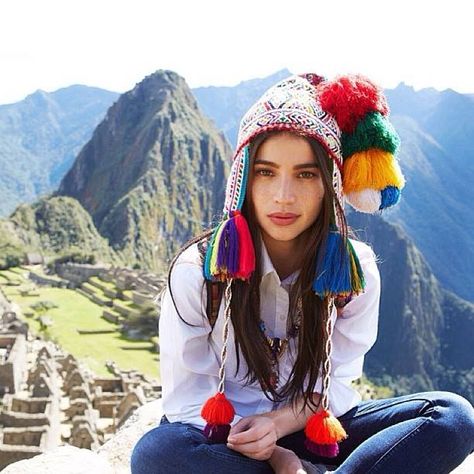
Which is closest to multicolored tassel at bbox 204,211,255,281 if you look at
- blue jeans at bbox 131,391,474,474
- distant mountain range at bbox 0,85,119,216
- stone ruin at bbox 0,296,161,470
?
blue jeans at bbox 131,391,474,474

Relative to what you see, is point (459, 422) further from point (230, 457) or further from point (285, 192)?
point (285, 192)

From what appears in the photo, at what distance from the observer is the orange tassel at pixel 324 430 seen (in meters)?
2.16

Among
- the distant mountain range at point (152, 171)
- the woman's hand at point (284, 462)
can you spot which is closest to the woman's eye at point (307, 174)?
the woman's hand at point (284, 462)

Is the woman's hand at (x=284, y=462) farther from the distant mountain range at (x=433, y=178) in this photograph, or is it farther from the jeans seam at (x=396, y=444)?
the distant mountain range at (x=433, y=178)

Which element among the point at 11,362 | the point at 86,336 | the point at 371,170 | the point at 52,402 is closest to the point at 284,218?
the point at 371,170

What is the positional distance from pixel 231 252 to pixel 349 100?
2.07 feet

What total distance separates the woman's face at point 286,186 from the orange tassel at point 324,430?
2.03ft

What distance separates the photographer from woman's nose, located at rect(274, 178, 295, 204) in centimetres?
209

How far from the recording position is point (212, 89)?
16350 cm

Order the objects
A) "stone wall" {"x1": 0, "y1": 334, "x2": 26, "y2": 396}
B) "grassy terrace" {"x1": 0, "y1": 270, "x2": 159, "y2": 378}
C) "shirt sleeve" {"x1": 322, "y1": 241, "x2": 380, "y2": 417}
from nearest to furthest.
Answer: "shirt sleeve" {"x1": 322, "y1": 241, "x2": 380, "y2": 417}, "stone wall" {"x1": 0, "y1": 334, "x2": 26, "y2": 396}, "grassy terrace" {"x1": 0, "y1": 270, "x2": 159, "y2": 378}

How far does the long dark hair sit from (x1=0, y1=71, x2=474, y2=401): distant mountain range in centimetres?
5947

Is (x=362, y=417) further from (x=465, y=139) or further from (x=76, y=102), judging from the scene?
(x=76, y=102)

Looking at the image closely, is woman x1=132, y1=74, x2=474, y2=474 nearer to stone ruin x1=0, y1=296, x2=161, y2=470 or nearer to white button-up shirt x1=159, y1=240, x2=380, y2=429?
white button-up shirt x1=159, y1=240, x2=380, y2=429

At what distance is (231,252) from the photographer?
2096mm
